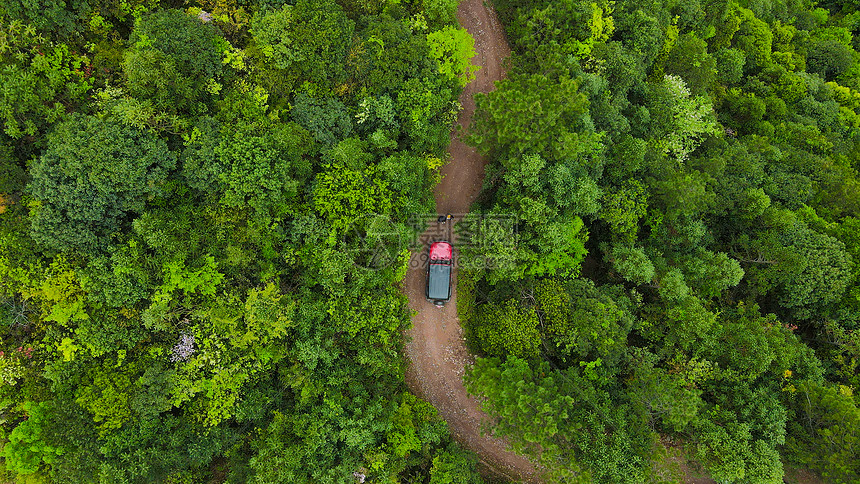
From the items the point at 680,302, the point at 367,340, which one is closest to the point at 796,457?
the point at 680,302

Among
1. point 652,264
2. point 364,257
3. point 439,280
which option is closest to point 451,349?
point 439,280

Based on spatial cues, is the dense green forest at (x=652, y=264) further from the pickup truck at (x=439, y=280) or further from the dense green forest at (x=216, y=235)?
the dense green forest at (x=216, y=235)

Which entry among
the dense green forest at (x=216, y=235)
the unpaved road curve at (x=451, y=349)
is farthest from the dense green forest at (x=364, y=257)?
the unpaved road curve at (x=451, y=349)

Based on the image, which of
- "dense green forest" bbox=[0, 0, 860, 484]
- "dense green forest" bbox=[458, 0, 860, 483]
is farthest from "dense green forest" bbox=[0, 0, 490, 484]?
"dense green forest" bbox=[458, 0, 860, 483]

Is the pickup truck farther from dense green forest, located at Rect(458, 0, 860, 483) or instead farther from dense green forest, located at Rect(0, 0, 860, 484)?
dense green forest, located at Rect(0, 0, 860, 484)

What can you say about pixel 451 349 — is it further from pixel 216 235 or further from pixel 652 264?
pixel 216 235

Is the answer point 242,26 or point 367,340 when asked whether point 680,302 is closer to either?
point 367,340
